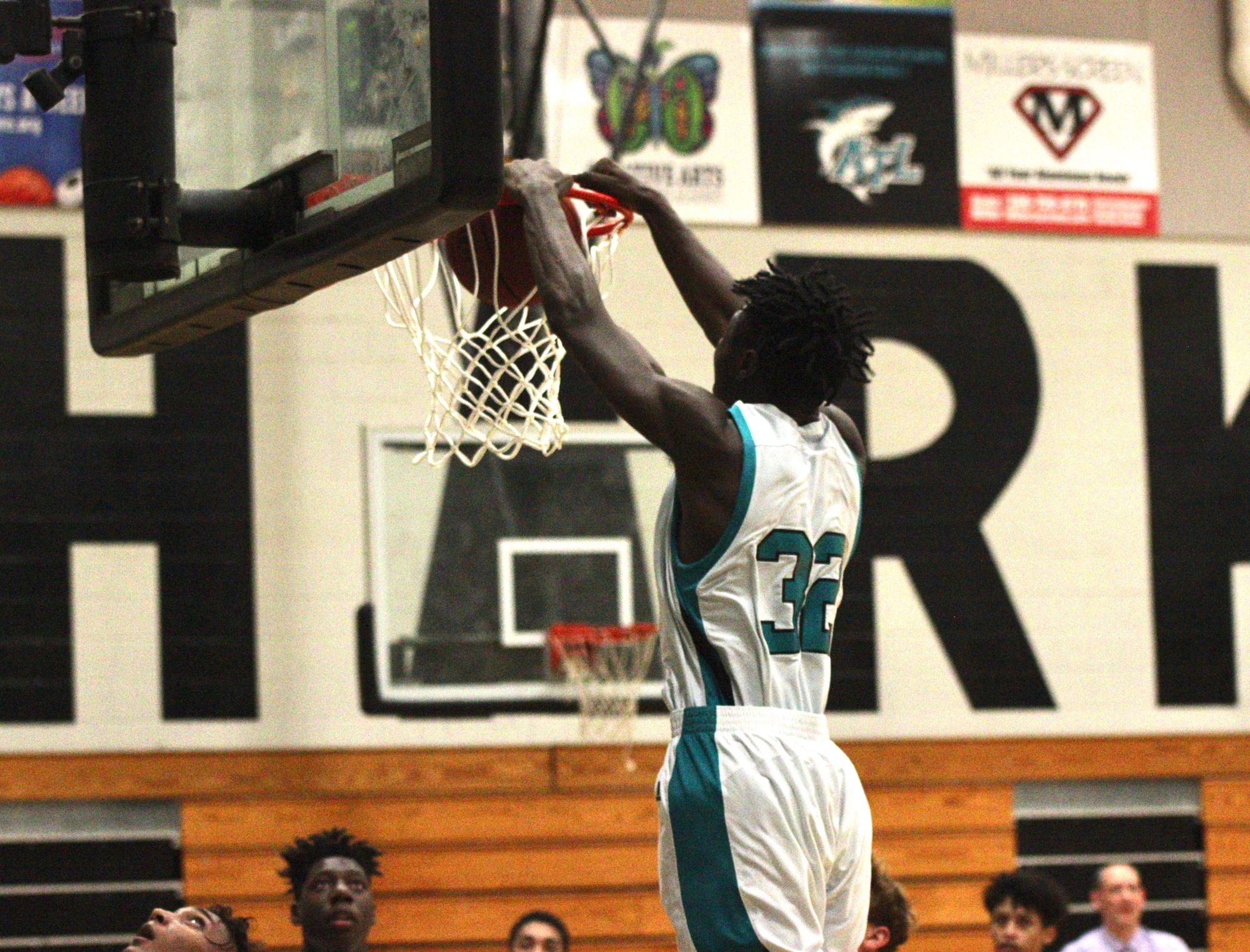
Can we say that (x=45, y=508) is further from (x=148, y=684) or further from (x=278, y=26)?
(x=278, y=26)

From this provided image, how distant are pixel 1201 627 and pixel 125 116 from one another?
330 inches

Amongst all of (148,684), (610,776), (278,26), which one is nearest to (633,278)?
(610,776)

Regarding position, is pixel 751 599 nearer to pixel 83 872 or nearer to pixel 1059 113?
pixel 83 872

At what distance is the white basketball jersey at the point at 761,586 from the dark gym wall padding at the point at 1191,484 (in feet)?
25.1

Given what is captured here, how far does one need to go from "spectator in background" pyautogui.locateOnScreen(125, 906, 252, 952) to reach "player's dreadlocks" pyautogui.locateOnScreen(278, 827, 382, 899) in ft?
5.52

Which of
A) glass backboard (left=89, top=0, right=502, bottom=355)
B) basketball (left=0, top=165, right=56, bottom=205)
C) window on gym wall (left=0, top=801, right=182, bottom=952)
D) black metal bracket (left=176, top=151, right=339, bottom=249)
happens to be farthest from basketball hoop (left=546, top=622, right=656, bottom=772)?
black metal bracket (left=176, top=151, right=339, bottom=249)

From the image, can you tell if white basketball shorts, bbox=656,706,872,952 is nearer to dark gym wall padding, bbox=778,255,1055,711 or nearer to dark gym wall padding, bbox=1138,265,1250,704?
dark gym wall padding, bbox=778,255,1055,711

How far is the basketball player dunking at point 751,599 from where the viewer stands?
3826 millimetres

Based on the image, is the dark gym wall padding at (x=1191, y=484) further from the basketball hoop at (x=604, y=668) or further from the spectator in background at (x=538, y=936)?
the spectator in background at (x=538, y=936)

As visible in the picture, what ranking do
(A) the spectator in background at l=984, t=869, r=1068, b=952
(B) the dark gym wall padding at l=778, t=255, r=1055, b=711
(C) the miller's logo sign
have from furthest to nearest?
(C) the miller's logo sign → (B) the dark gym wall padding at l=778, t=255, r=1055, b=711 → (A) the spectator in background at l=984, t=869, r=1068, b=952

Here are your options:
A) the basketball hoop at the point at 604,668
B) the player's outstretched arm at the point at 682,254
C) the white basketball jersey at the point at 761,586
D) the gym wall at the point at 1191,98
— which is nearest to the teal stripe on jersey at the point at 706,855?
the white basketball jersey at the point at 761,586

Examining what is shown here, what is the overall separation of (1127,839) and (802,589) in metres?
7.75

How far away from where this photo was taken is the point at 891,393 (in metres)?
11.0

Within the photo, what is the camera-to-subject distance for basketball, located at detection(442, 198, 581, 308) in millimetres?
4742
